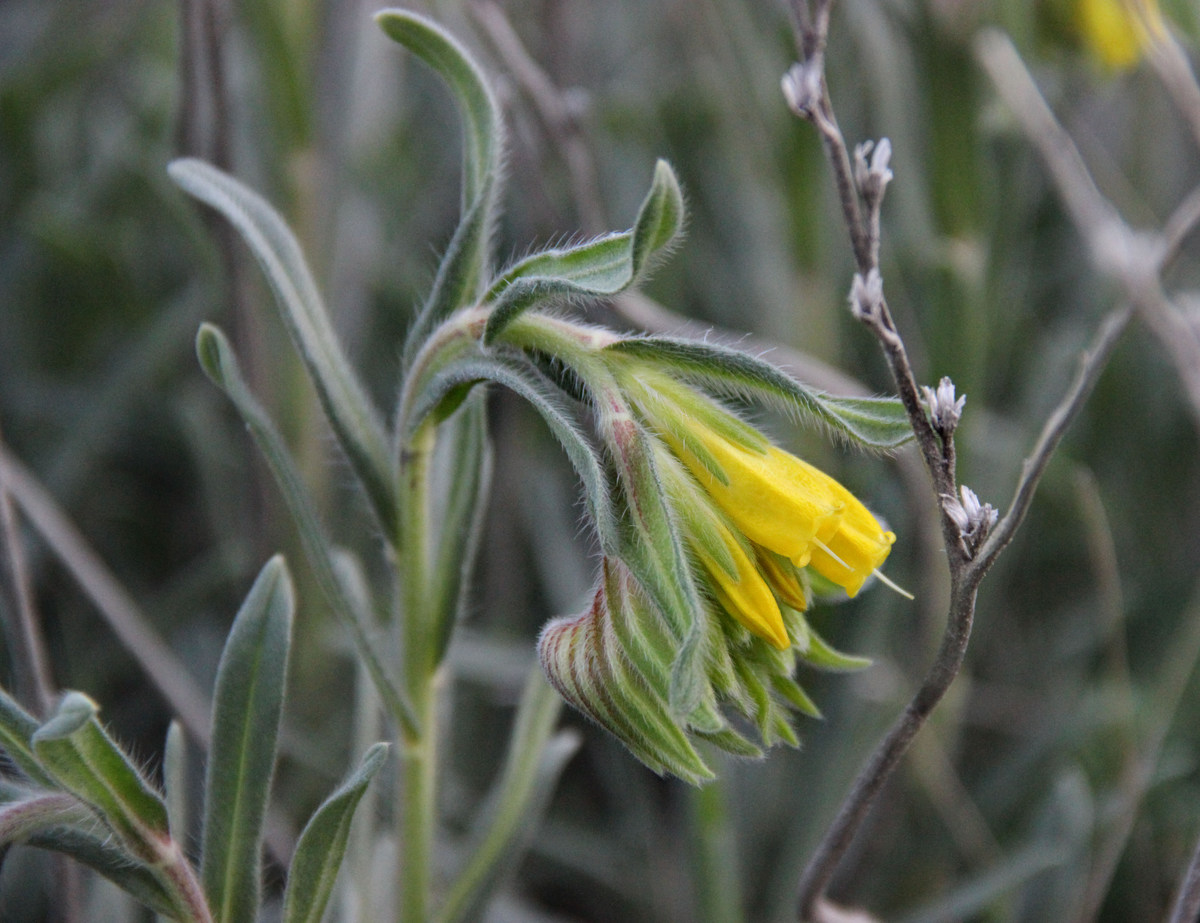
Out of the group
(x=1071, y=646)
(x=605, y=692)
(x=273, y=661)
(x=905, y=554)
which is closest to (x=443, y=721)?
(x=273, y=661)

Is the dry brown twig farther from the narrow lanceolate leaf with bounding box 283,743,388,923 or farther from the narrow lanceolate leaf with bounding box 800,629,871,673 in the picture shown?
the narrow lanceolate leaf with bounding box 283,743,388,923

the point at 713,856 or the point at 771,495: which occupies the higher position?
the point at 771,495

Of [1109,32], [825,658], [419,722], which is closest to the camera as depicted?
[825,658]

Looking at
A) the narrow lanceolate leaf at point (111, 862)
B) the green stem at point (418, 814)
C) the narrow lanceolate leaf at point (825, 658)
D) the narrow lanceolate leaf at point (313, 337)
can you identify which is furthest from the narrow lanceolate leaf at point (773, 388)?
the narrow lanceolate leaf at point (111, 862)

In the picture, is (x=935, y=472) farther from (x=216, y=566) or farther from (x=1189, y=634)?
(x=216, y=566)

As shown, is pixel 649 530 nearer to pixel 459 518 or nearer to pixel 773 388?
pixel 773 388

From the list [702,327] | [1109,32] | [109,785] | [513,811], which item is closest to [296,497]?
[109,785]
